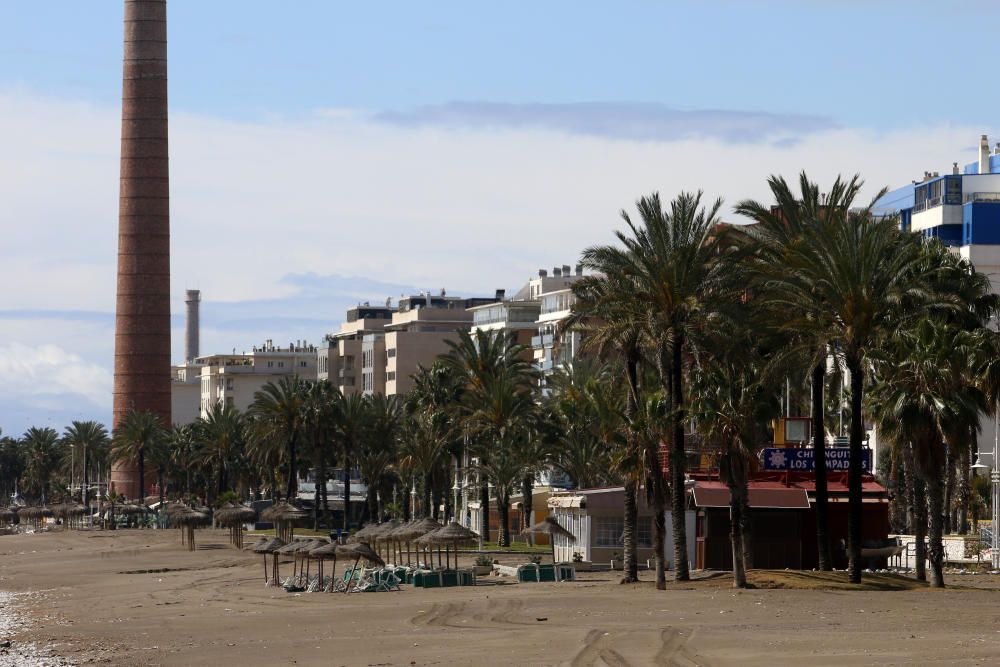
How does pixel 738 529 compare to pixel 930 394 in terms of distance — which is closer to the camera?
pixel 930 394

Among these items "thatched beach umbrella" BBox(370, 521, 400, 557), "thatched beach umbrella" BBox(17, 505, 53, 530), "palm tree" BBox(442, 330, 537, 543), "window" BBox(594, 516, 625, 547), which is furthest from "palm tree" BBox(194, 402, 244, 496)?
"window" BBox(594, 516, 625, 547)

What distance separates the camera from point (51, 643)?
36219mm

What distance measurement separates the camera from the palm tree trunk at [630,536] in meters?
46.7

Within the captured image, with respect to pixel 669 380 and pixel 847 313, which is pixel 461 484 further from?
pixel 847 313

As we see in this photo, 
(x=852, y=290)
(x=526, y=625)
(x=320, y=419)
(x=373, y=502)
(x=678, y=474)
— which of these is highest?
(x=852, y=290)

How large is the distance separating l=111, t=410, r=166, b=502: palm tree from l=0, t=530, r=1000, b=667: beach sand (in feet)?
226

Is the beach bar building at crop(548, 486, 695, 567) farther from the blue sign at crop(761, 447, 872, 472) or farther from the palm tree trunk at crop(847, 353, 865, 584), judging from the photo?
the palm tree trunk at crop(847, 353, 865, 584)

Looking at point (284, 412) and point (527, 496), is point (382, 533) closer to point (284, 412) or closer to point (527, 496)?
point (527, 496)

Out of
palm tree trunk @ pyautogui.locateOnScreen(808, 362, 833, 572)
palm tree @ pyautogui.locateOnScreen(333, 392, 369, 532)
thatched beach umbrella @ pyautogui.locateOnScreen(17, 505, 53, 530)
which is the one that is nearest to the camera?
palm tree trunk @ pyautogui.locateOnScreen(808, 362, 833, 572)

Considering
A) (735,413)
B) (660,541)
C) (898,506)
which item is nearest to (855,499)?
(735,413)

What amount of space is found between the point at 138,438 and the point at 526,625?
297ft

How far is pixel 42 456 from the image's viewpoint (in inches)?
6348

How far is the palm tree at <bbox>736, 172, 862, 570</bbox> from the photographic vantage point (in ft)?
151

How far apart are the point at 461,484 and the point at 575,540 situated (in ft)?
132
